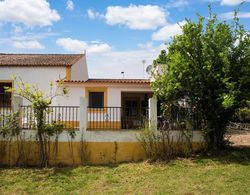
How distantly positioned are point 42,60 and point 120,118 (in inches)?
391

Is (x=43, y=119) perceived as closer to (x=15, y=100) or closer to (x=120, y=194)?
(x=15, y=100)

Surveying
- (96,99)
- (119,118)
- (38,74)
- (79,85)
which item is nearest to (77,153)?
(119,118)

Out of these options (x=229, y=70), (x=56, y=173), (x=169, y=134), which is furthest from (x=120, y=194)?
(x=229, y=70)

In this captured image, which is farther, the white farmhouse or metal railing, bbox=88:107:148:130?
the white farmhouse

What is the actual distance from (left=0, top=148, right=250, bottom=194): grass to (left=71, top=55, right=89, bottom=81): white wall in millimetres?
10904

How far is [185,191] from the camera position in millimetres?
9000

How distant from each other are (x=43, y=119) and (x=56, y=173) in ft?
7.00

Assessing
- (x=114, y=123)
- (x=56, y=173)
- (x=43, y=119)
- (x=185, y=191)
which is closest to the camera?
(x=185, y=191)

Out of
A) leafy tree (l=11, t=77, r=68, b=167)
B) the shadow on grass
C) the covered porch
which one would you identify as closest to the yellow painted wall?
leafy tree (l=11, t=77, r=68, b=167)

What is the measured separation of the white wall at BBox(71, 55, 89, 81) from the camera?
21987 millimetres

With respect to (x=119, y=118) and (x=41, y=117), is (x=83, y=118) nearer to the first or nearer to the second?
(x=41, y=117)

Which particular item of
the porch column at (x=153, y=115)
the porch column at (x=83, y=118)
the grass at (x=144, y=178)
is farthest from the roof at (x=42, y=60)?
the grass at (x=144, y=178)

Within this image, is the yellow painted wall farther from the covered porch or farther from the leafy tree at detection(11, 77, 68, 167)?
the covered porch

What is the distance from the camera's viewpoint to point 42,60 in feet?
73.0
